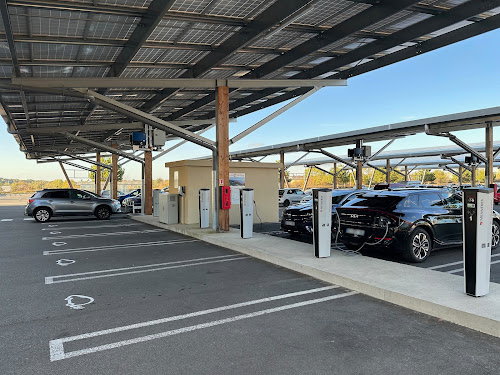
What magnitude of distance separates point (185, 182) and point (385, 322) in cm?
1113

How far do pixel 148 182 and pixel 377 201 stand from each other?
13579 mm

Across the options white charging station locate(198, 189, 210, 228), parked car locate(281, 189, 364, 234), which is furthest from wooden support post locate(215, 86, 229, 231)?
parked car locate(281, 189, 364, 234)

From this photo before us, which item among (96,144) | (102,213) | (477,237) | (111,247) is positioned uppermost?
(96,144)

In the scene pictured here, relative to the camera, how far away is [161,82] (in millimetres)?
11133

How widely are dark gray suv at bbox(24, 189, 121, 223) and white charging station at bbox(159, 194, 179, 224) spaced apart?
538 cm

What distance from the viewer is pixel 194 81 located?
11570 mm

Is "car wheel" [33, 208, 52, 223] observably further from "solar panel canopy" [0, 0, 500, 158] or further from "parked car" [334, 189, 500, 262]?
"parked car" [334, 189, 500, 262]

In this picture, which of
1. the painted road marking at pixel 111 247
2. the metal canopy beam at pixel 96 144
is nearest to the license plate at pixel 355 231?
the painted road marking at pixel 111 247

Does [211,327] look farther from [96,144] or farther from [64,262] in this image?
[96,144]

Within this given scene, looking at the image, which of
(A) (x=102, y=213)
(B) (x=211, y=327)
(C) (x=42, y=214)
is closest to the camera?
(B) (x=211, y=327)

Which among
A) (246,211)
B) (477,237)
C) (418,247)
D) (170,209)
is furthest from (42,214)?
(477,237)

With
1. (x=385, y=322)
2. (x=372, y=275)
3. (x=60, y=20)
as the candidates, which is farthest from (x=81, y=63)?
(x=385, y=322)

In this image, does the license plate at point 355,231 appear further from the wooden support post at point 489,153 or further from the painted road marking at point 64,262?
the wooden support post at point 489,153

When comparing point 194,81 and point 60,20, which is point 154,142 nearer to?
point 194,81
